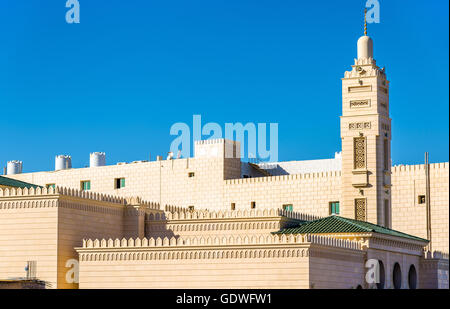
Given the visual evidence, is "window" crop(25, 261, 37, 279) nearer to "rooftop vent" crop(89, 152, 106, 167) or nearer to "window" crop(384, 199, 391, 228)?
"window" crop(384, 199, 391, 228)

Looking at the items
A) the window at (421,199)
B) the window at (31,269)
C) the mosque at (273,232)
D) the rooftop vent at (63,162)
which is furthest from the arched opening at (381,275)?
the rooftop vent at (63,162)

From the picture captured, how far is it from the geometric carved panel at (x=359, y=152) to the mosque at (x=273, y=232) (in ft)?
0.18

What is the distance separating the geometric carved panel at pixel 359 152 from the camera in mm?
57094

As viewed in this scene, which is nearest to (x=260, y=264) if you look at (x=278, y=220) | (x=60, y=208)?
(x=278, y=220)

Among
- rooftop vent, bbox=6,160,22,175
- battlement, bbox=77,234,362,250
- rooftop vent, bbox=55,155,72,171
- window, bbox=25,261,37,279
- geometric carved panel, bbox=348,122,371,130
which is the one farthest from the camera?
rooftop vent, bbox=6,160,22,175

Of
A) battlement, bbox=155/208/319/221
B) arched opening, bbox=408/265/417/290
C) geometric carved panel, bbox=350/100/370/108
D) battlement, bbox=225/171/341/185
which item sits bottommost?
arched opening, bbox=408/265/417/290

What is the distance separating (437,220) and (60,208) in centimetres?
2573

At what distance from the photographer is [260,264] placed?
4391 cm

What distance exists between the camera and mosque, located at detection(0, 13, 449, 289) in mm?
44406

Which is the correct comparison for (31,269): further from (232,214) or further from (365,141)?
(365,141)

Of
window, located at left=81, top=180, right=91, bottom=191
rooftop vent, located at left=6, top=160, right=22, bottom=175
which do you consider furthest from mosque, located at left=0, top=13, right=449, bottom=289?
rooftop vent, located at left=6, top=160, right=22, bottom=175

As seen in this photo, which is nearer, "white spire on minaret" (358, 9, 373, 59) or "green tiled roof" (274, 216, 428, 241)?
"green tiled roof" (274, 216, 428, 241)

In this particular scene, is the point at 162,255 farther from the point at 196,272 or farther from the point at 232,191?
the point at 232,191

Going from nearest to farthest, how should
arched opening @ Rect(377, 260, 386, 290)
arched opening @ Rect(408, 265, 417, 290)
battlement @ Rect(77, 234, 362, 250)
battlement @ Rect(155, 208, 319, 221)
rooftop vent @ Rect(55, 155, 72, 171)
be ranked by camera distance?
battlement @ Rect(77, 234, 362, 250), arched opening @ Rect(377, 260, 386, 290), battlement @ Rect(155, 208, 319, 221), arched opening @ Rect(408, 265, 417, 290), rooftop vent @ Rect(55, 155, 72, 171)
